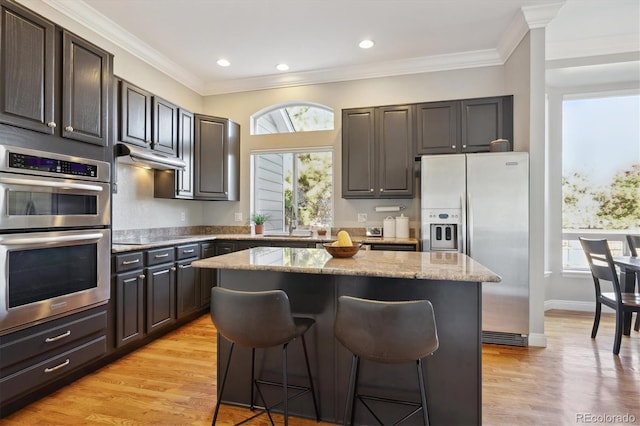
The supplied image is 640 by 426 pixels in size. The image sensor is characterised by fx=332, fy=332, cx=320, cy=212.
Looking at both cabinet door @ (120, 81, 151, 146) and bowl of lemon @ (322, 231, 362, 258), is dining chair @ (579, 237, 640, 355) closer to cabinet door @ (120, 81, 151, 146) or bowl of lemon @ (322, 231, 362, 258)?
bowl of lemon @ (322, 231, 362, 258)

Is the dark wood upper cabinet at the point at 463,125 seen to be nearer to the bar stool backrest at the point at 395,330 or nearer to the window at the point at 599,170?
the window at the point at 599,170

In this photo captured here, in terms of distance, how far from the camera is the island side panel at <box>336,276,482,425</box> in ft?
5.69

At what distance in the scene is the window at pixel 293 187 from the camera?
15.1ft

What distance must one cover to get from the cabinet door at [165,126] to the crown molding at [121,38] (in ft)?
2.02

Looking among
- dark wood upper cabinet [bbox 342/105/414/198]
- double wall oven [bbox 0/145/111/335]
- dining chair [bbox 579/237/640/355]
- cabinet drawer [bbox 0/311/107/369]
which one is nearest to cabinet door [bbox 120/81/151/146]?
double wall oven [bbox 0/145/111/335]

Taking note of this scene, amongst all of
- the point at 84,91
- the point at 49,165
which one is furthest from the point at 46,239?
the point at 84,91

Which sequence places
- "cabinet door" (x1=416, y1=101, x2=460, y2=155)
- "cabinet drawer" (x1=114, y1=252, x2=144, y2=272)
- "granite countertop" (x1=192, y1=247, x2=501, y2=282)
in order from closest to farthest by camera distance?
1. "granite countertop" (x1=192, y1=247, x2=501, y2=282)
2. "cabinet drawer" (x1=114, y1=252, x2=144, y2=272)
3. "cabinet door" (x1=416, y1=101, x2=460, y2=155)

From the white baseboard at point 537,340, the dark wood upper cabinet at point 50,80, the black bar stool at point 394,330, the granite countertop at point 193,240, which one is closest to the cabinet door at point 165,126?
the dark wood upper cabinet at point 50,80

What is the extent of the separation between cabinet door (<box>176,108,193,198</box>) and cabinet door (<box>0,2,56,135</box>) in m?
1.71

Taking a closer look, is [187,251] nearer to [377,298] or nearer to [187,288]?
[187,288]

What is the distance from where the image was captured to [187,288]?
3623 millimetres

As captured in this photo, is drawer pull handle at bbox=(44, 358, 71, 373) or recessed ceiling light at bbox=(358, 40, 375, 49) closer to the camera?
drawer pull handle at bbox=(44, 358, 71, 373)

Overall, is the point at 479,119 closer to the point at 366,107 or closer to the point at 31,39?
the point at 366,107

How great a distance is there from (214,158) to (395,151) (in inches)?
91.2
